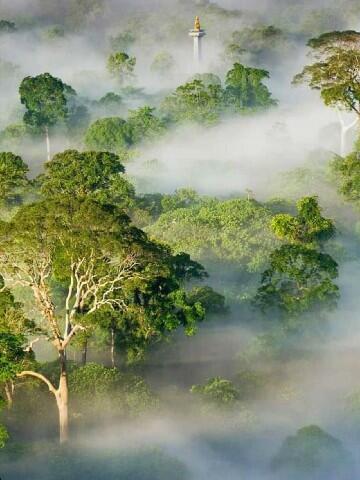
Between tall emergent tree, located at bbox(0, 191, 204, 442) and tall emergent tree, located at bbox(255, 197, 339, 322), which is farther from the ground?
tall emergent tree, located at bbox(255, 197, 339, 322)

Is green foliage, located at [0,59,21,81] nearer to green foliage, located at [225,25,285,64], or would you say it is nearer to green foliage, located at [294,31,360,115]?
green foliage, located at [225,25,285,64]

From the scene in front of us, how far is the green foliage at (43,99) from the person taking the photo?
112750 mm

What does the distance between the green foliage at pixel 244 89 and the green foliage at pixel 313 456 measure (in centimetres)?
7115

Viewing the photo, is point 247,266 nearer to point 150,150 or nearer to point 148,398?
point 148,398

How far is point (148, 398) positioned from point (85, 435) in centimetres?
422

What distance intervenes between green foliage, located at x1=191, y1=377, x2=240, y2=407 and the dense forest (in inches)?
4.6

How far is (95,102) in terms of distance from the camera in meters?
132

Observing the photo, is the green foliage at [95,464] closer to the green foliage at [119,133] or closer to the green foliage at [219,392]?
the green foliage at [219,392]

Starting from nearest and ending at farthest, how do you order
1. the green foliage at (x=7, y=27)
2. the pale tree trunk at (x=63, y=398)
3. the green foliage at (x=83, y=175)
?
the pale tree trunk at (x=63, y=398) → the green foliage at (x=83, y=175) → the green foliage at (x=7, y=27)

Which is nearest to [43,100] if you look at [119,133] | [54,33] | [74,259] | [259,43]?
[119,133]

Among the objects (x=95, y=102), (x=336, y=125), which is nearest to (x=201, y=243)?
(x=336, y=125)

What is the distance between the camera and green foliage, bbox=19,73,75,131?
113 m

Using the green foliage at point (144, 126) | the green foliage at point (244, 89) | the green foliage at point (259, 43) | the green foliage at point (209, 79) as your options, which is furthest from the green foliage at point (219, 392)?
the green foliage at point (259, 43)

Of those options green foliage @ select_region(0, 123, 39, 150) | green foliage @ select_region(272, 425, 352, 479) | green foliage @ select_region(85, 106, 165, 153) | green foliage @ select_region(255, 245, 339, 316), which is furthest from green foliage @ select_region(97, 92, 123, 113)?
green foliage @ select_region(272, 425, 352, 479)
